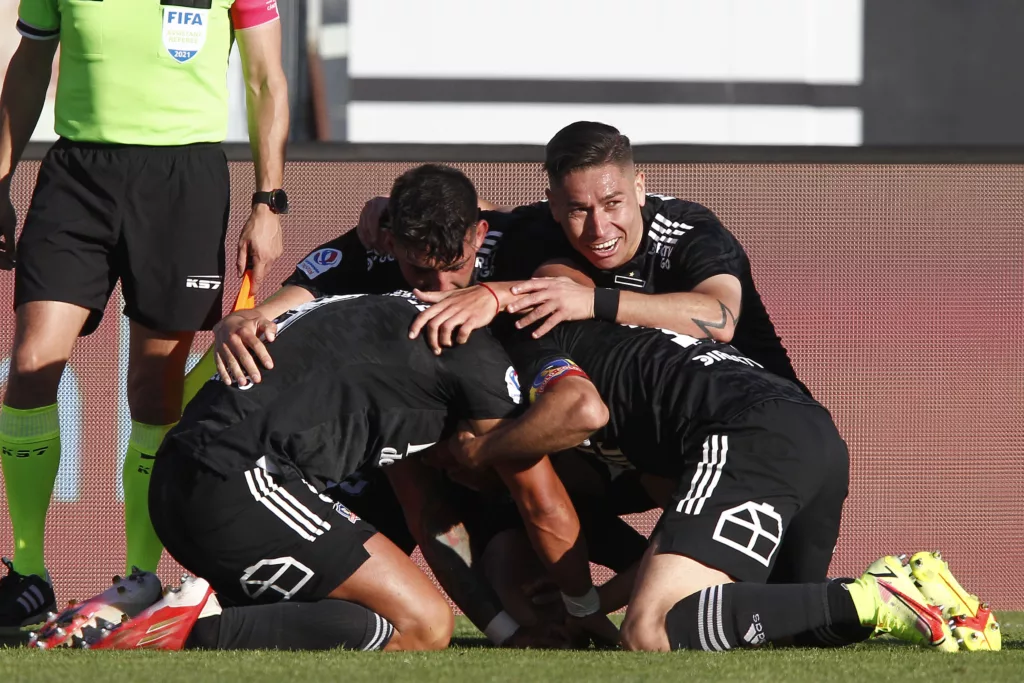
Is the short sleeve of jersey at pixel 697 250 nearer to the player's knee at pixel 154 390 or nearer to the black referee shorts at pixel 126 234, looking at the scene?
the black referee shorts at pixel 126 234

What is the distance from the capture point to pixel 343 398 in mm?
3006

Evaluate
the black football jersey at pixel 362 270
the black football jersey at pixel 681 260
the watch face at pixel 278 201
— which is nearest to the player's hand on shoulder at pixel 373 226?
the black football jersey at pixel 362 270

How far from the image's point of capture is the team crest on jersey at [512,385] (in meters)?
3.12

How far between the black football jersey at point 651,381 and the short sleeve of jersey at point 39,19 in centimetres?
156

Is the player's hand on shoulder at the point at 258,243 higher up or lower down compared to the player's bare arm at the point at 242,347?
higher up

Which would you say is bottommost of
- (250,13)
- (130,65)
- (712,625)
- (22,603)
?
(22,603)

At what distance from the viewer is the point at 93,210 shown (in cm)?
362

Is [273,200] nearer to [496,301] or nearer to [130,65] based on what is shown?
[130,65]

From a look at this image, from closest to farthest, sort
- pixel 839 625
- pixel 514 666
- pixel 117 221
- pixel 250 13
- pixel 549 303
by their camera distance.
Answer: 1. pixel 514 666
2. pixel 839 625
3. pixel 549 303
4. pixel 117 221
5. pixel 250 13

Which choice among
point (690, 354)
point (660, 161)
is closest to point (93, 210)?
point (690, 354)

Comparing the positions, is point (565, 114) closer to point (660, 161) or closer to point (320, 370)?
point (660, 161)

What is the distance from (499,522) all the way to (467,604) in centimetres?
35

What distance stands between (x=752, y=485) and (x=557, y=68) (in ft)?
8.72

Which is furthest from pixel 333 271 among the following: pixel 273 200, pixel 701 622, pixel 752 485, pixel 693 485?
pixel 701 622
